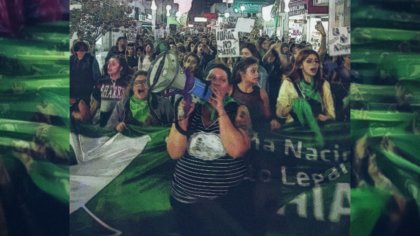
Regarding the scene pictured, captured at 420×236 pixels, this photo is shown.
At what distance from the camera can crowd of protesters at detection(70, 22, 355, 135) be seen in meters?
4.37

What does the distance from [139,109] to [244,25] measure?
96cm

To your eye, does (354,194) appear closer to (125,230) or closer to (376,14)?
(376,14)

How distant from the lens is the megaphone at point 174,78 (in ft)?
14.5

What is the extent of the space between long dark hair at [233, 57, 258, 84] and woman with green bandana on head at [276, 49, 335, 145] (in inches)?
10.3

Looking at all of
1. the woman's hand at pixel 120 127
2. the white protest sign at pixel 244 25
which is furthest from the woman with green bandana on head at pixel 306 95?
the woman's hand at pixel 120 127

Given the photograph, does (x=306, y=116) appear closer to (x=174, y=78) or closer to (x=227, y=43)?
(x=227, y=43)

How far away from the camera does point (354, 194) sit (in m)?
4.45

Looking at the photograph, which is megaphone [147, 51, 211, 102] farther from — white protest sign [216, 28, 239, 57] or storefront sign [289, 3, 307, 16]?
storefront sign [289, 3, 307, 16]

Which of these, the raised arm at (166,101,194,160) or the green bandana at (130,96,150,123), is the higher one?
the green bandana at (130,96,150,123)

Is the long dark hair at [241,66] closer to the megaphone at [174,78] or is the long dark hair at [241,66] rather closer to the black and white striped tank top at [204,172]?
the megaphone at [174,78]

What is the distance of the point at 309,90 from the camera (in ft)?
14.4

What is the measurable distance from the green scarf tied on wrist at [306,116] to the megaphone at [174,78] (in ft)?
2.08

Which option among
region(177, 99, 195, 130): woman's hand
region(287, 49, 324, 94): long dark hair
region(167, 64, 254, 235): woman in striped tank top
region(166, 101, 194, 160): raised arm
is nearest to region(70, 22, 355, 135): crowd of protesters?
region(287, 49, 324, 94): long dark hair

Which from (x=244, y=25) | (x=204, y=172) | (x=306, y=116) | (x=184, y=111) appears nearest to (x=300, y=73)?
(x=306, y=116)
